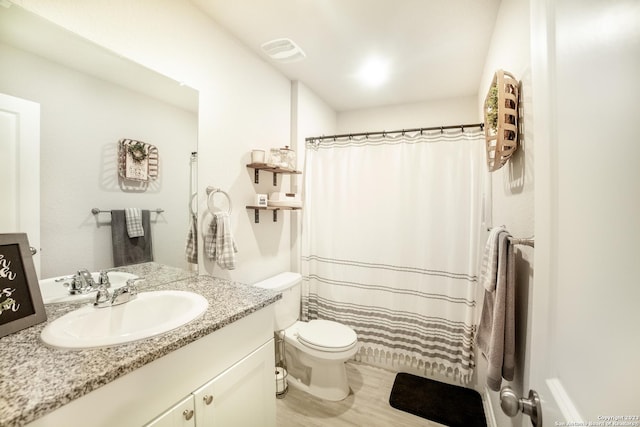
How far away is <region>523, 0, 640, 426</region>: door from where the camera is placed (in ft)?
1.12

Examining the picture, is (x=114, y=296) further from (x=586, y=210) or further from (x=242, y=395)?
(x=586, y=210)

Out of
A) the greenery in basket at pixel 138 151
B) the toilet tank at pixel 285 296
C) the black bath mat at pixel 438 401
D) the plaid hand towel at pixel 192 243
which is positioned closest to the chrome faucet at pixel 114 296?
the plaid hand towel at pixel 192 243

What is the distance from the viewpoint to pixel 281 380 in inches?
76.1

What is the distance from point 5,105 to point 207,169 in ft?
2.72

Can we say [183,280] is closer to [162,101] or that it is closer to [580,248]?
[162,101]

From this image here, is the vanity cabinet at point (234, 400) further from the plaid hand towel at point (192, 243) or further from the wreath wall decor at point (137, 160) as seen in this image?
the wreath wall decor at point (137, 160)

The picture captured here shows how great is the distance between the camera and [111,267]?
121 cm

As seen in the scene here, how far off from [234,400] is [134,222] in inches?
36.6

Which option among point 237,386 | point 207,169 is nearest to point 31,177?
point 207,169

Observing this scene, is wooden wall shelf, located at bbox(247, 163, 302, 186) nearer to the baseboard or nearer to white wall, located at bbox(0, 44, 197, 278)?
white wall, located at bbox(0, 44, 197, 278)

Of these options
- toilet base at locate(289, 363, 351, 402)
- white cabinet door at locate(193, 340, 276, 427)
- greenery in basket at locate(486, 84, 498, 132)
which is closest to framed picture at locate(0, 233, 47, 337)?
white cabinet door at locate(193, 340, 276, 427)

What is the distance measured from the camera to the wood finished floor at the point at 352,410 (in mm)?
1692

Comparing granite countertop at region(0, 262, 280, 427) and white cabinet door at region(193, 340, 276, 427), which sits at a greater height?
granite countertop at region(0, 262, 280, 427)

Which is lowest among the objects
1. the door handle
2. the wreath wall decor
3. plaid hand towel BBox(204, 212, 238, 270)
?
the door handle
